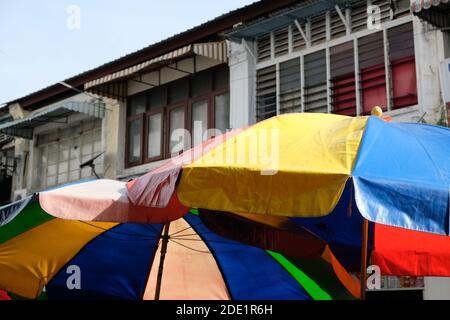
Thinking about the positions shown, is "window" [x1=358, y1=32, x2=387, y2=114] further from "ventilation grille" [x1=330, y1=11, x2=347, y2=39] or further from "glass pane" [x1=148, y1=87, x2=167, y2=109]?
"glass pane" [x1=148, y1=87, x2=167, y2=109]

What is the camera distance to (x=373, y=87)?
956 cm

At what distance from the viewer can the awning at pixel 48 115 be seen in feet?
47.8

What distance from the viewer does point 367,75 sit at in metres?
9.69

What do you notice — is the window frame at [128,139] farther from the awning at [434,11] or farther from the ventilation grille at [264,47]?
the awning at [434,11]

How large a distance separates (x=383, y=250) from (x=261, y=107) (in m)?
6.38

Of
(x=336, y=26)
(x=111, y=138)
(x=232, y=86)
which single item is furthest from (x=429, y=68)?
(x=111, y=138)

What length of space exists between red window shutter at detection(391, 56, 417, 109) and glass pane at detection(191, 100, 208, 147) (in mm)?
4353

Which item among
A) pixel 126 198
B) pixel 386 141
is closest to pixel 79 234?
pixel 126 198

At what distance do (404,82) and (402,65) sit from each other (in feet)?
0.91

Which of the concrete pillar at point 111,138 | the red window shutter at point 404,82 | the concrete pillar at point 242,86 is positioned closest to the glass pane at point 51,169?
the concrete pillar at point 111,138

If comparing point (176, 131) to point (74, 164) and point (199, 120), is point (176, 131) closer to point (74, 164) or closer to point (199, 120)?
point (199, 120)

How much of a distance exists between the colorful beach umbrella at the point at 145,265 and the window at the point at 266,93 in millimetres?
5396

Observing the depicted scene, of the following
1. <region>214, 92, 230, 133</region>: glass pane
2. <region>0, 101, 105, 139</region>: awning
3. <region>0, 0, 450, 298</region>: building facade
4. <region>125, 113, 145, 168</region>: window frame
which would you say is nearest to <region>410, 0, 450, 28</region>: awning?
<region>0, 0, 450, 298</region>: building facade
